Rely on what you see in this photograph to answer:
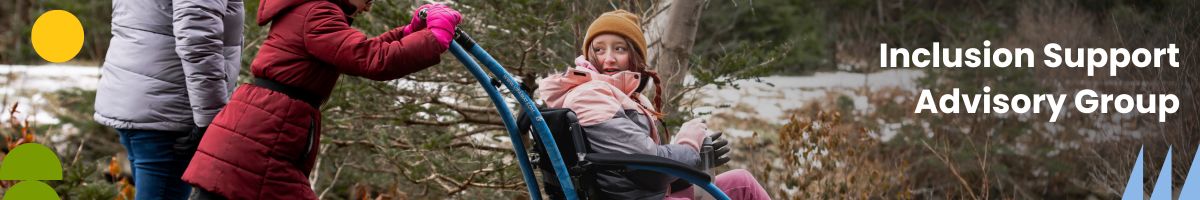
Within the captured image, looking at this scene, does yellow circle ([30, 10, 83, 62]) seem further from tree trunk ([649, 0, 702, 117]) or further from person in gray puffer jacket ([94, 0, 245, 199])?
tree trunk ([649, 0, 702, 117])

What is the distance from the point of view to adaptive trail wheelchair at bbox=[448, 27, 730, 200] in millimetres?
3110

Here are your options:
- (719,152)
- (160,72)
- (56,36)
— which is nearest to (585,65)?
(719,152)

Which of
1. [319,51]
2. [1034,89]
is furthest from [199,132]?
[1034,89]

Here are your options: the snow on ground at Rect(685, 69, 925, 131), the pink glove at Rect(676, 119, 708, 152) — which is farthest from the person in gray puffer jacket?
the snow on ground at Rect(685, 69, 925, 131)

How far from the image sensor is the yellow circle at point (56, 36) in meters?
4.91

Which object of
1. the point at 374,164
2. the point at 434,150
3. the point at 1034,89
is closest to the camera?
the point at 434,150

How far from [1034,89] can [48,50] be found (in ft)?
39.0

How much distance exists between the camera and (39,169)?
16.0 feet

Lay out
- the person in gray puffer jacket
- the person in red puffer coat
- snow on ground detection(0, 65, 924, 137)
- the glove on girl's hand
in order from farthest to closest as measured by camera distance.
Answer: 1. snow on ground detection(0, 65, 924, 137)
2. the glove on girl's hand
3. the person in gray puffer jacket
4. the person in red puffer coat

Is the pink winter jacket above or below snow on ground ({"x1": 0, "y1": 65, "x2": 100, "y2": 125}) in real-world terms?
above

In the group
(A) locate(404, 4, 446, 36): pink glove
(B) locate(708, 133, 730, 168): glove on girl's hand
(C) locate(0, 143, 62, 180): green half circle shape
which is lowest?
(C) locate(0, 143, 62, 180): green half circle shape

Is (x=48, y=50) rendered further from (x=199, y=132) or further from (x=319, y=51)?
(x=319, y=51)

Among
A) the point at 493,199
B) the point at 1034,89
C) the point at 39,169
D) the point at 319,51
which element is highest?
the point at 319,51

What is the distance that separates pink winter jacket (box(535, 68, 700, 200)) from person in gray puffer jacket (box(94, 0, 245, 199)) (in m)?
0.82
